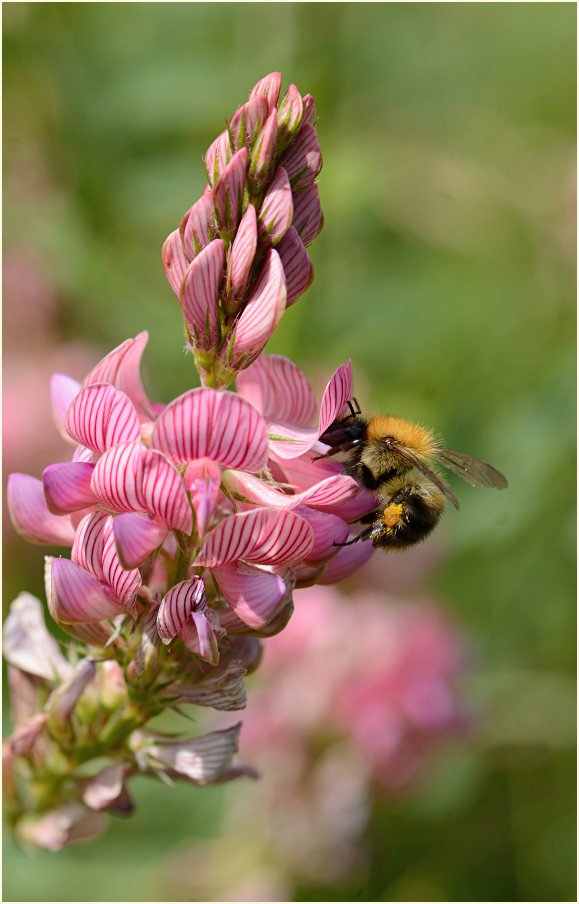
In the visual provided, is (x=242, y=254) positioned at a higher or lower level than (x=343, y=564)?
higher

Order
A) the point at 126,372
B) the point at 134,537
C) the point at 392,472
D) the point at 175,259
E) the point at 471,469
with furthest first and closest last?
the point at 471,469 → the point at 392,472 → the point at 126,372 → the point at 175,259 → the point at 134,537

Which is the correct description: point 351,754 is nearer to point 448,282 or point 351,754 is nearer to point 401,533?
point 401,533

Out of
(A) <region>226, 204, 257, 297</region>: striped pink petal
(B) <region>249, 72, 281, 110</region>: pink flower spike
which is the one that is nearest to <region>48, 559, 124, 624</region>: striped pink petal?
(A) <region>226, 204, 257, 297</region>: striped pink petal

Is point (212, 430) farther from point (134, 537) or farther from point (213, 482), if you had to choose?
point (134, 537)

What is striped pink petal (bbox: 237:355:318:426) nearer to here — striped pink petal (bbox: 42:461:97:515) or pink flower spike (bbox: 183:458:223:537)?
pink flower spike (bbox: 183:458:223:537)

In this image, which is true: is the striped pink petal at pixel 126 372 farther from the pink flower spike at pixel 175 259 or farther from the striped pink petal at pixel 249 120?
the striped pink petal at pixel 249 120

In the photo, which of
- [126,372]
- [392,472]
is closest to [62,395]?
[126,372]

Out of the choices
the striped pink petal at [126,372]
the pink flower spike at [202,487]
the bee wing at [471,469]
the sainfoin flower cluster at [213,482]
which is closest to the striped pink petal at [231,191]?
the sainfoin flower cluster at [213,482]
